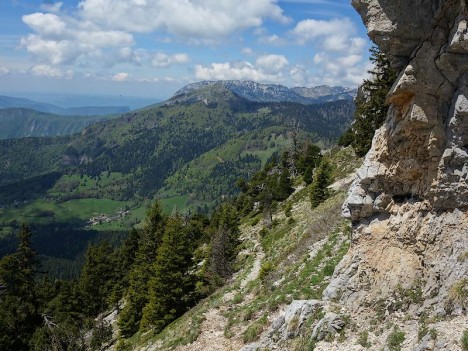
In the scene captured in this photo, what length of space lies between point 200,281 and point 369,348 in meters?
29.2

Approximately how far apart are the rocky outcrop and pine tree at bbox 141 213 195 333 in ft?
74.0

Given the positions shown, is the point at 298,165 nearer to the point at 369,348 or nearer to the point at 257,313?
the point at 257,313

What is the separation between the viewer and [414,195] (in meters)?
15.8

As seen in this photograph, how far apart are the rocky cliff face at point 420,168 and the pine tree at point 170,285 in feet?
74.3

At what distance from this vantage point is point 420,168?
50.2ft

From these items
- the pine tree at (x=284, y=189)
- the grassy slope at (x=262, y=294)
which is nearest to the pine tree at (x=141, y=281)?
the grassy slope at (x=262, y=294)

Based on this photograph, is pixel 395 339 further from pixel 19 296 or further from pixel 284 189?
pixel 284 189

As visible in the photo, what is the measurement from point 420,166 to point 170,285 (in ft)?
89.4

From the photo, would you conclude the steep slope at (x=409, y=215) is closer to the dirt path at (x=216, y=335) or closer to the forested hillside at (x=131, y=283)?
the dirt path at (x=216, y=335)

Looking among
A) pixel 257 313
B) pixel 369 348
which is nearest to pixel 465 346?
pixel 369 348

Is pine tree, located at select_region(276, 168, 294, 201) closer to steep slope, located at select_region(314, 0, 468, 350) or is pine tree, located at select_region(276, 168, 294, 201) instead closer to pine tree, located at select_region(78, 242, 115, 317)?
pine tree, located at select_region(78, 242, 115, 317)

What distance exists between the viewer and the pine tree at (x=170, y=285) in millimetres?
35656

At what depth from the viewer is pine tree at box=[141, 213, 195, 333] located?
117ft

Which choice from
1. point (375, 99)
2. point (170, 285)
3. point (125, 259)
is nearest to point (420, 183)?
point (375, 99)
